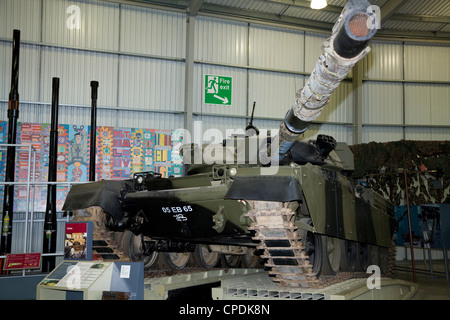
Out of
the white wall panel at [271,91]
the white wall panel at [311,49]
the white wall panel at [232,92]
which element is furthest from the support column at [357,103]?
the white wall panel at [232,92]

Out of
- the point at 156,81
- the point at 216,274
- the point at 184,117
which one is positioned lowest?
the point at 216,274

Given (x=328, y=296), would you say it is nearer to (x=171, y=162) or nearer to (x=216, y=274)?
(x=216, y=274)

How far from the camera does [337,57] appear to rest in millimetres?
4164

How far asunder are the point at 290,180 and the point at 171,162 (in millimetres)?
9165

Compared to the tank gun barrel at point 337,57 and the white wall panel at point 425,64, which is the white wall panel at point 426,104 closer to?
the white wall panel at point 425,64

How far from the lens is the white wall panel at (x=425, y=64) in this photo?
17172 millimetres

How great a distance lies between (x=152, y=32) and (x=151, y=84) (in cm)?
158

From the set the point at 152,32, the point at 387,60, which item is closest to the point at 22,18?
the point at 152,32

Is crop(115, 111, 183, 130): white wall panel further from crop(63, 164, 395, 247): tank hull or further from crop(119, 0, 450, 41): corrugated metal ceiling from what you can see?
crop(63, 164, 395, 247): tank hull

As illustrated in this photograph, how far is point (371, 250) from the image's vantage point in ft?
31.6

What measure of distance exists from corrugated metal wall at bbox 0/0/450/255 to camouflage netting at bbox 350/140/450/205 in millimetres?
1352

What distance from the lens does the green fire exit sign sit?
15.0m

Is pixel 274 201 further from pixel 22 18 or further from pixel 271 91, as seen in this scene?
pixel 271 91

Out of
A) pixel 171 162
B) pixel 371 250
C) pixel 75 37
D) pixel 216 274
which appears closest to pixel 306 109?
pixel 216 274
